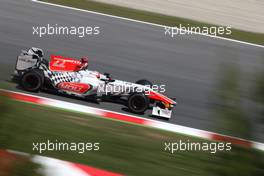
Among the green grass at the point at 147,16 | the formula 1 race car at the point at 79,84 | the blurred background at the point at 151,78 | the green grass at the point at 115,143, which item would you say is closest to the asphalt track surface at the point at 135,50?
the blurred background at the point at 151,78

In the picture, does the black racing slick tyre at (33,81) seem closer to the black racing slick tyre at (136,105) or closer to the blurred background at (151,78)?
the blurred background at (151,78)

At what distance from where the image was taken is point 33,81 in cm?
820

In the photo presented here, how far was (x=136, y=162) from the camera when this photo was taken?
5992 millimetres

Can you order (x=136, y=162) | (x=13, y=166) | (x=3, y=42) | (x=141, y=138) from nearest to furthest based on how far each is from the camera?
(x=13, y=166) → (x=136, y=162) → (x=141, y=138) → (x=3, y=42)

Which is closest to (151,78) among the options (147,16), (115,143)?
(115,143)

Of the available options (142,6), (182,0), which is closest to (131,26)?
(142,6)

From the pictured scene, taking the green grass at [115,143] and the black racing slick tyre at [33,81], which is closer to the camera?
the green grass at [115,143]

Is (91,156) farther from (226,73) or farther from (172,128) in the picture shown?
(226,73)

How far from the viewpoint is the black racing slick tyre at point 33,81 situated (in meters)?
8.16

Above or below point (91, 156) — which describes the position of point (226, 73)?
above

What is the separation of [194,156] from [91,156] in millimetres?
1192

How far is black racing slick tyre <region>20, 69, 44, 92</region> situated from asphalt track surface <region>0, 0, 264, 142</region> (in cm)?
15

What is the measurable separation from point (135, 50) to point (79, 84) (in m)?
2.68

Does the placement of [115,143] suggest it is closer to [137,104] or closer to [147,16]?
[137,104]
